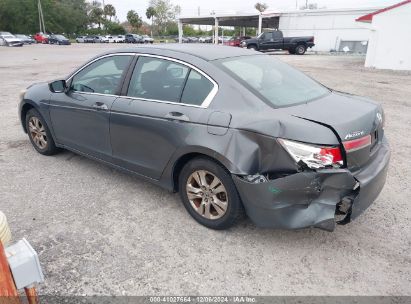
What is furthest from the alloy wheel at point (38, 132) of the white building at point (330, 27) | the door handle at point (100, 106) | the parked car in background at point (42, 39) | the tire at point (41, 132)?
the parked car in background at point (42, 39)

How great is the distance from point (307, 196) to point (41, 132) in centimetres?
394

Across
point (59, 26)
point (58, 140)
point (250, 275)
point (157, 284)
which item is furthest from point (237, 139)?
point (59, 26)

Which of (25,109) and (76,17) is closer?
(25,109)

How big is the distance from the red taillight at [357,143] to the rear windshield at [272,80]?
2.01ft

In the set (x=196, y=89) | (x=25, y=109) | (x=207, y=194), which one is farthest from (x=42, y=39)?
(x=207, y=194)

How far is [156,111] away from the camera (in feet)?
10.8

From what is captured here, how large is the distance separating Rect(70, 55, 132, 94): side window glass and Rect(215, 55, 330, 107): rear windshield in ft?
3.97

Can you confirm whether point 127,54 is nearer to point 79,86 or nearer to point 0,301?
point 79,86

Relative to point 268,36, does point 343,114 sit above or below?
above

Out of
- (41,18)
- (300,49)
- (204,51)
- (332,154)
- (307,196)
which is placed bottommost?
(300,49)

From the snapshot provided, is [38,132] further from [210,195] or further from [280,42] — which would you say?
[280,42]

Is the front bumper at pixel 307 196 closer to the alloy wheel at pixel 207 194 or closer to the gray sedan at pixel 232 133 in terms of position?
the gray sedan at pixel 232 133

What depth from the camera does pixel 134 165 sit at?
3.63 meters

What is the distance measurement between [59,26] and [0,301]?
78.1m
